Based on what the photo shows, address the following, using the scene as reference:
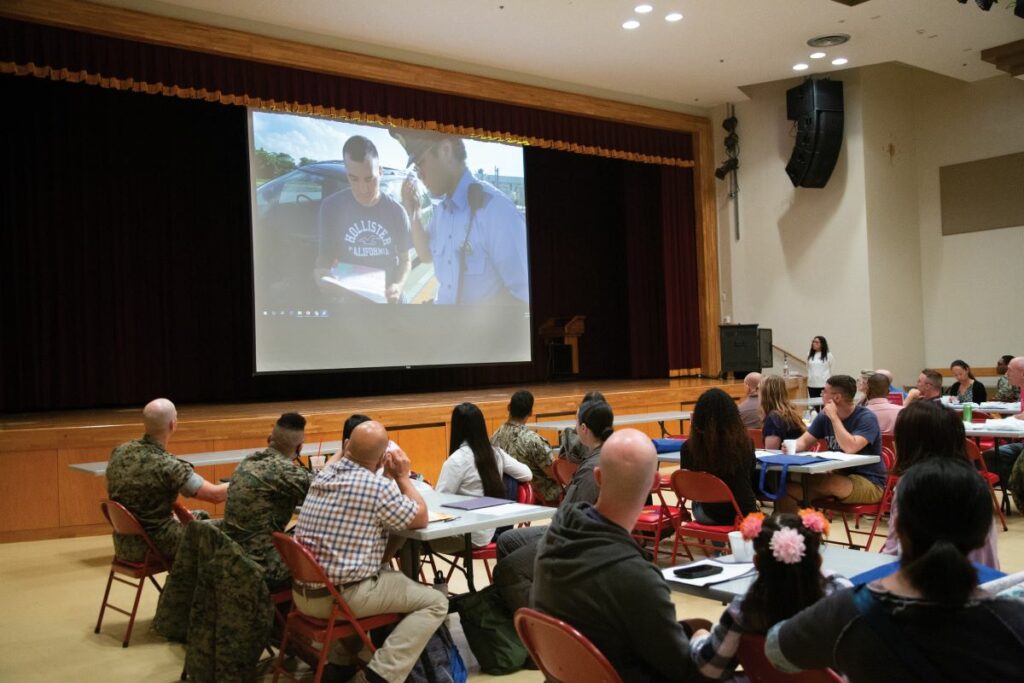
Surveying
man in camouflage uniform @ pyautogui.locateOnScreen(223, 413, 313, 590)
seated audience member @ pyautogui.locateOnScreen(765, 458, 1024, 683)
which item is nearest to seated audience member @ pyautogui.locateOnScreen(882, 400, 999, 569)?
seated audience member @ pyautogui.locateOnScreen(765, 458, 1024, 683)

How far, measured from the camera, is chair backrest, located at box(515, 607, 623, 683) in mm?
1998

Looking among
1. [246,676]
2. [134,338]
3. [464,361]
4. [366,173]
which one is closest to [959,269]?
[464,361]

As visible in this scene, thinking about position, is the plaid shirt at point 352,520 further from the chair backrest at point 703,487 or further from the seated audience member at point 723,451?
the seated audience member at point 723,451

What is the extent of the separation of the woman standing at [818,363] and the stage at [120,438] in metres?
3.52

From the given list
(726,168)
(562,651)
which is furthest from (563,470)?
(726,168)

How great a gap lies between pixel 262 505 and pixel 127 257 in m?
7.58

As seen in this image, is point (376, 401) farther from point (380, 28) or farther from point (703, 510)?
point (703, 510)

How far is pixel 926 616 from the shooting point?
1.54m

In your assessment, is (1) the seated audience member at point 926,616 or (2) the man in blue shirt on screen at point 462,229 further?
(2) the man in blue shirt on screen at point 462,229

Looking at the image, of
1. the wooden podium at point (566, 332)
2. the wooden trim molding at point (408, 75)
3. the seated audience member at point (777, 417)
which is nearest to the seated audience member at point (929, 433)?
the seated audience member at point (777, 417)

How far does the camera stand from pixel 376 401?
9852mm

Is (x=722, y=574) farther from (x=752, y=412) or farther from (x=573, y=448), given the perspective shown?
(x=752, y=412)

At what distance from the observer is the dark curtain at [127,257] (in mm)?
9586

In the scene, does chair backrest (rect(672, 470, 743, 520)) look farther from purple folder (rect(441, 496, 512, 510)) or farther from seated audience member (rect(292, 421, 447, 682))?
seated audience member (rect(292, 421, 447, 682))
